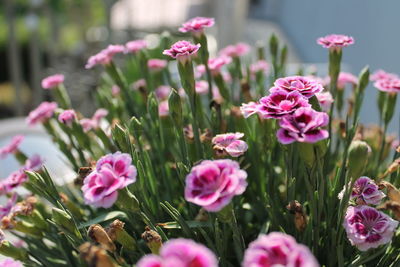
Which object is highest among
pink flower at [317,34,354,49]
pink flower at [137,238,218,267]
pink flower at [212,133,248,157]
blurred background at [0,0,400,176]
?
pink flower at [317,34,354,49]

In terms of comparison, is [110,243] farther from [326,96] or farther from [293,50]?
[293,50]

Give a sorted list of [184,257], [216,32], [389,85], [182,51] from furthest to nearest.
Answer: [216,32], [389,85], [182,51], [184,257]

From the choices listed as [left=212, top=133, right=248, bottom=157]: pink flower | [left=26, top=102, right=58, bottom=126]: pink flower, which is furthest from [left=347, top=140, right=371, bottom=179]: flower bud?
[left=26, top=102, right=58, bottom=126]: pink flower

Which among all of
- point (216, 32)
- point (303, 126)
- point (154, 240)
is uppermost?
point (303, 126)

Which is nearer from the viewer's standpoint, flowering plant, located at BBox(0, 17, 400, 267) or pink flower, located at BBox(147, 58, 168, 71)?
flowering plant, located at BBox(0, 17, 400, 267)

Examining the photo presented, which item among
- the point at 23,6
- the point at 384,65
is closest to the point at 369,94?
the point at 384,65

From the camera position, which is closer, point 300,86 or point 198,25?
point 300,86

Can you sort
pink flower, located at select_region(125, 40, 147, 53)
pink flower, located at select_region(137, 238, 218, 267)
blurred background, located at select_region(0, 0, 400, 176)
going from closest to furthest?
pink flower, located at select_region(137, 238, 218, 267) → pink flower, located at select_region(125, 40, 147, 53) → blurred background, located at select_region(0, 0, 400, 176)

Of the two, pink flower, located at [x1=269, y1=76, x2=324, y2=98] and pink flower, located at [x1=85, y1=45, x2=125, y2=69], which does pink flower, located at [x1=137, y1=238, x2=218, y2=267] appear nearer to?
pink flower, located at [x1=269, y1=76, x2=324, y2=98]

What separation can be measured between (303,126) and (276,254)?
4.8 inches

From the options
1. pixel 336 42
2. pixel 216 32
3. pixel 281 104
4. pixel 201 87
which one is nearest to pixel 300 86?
pixel 281 104

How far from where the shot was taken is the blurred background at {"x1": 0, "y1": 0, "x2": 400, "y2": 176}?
1.49 m

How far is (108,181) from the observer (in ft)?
1.32

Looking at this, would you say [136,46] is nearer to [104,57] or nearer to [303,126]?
[104,57]
